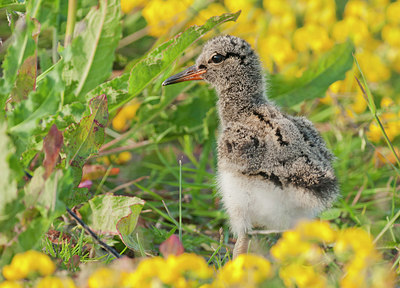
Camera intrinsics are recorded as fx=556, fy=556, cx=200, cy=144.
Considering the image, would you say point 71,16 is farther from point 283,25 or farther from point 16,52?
point 283,25

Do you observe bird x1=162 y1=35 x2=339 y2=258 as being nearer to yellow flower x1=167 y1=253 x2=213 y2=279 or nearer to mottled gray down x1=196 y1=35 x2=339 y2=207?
mottled gray down x1=196 y1=35 x2=339 y2=207

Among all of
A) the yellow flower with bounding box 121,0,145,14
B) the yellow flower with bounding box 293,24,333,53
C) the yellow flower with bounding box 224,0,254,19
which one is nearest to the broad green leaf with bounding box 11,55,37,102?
the yellow flower with bounding box 121,0,145,14

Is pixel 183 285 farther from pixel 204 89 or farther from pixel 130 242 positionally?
pixel 204 89

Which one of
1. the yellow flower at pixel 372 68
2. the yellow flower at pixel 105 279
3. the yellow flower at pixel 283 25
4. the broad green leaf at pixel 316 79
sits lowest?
the yellow flower at pixel 372 68

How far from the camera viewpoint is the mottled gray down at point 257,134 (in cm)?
240

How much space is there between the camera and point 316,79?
3535 mm

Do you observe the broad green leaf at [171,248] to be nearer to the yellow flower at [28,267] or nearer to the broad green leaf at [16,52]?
the yellow flower at [28,267]

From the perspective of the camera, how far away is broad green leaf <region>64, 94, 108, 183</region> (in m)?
2.40

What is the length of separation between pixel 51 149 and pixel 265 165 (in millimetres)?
909

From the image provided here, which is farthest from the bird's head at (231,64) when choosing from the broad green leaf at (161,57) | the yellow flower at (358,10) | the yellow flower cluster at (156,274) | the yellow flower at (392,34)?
the yellow flower at (392,34)

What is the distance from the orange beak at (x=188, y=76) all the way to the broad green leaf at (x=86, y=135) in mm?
611

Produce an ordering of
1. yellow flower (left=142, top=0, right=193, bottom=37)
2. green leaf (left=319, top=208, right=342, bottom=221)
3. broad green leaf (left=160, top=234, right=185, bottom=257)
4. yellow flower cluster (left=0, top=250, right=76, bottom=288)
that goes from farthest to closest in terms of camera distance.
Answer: yellow flower (left=142, top=0, right=193, bottom=37) < green leaf (left=319, top=208, right=342, bottom=221) < broad green leaf (left=160, top=234, right=185, bottom=257) < yellow flower cluster (left=0, top=250, right=76, bottom=288)

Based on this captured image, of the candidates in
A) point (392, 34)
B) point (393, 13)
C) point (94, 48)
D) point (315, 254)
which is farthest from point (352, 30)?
point (315, 254)

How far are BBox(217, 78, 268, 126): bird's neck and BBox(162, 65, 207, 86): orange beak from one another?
20 centimetres
